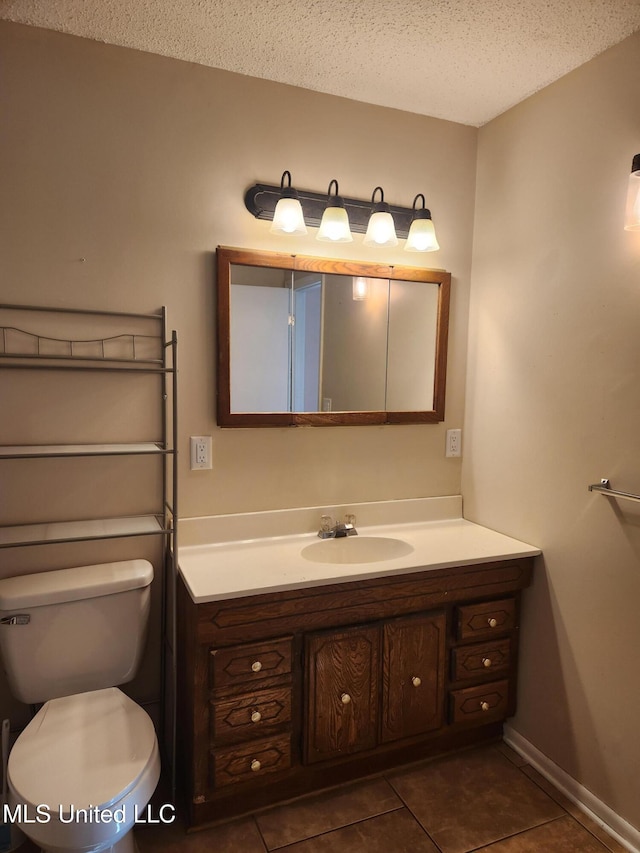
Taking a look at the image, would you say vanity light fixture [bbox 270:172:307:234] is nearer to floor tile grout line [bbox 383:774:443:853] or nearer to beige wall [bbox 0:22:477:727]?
beige wall [bbox 0:22:477:727]

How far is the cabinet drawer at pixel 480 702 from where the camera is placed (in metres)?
2.04

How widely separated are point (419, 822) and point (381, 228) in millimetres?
2006

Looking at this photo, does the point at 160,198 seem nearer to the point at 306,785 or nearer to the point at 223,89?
the point at 223,89

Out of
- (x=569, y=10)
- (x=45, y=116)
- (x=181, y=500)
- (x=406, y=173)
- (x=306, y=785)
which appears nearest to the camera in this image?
(x=569, y=10)

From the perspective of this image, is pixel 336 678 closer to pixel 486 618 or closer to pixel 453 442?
pixel 486 618

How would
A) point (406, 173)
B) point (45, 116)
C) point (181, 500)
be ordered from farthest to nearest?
point (406, 173) → point (181, 500) → point (45, 116)

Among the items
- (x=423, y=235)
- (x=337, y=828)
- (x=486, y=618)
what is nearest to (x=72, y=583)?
(x=337, y=828)

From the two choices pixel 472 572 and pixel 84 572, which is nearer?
pixel 84 572

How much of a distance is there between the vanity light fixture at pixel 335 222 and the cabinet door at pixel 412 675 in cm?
134

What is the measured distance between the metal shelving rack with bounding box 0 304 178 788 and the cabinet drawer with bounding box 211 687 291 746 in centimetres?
20

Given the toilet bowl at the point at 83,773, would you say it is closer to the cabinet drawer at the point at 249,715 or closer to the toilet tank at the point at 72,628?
the toilet tank at the point at 72,628

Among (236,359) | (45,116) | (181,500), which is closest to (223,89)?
(45,116)

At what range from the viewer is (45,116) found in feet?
5.61

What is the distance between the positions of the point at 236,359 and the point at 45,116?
36.8 inches
